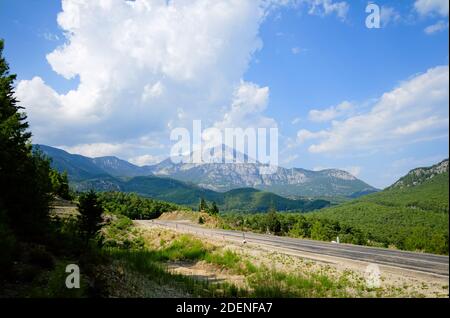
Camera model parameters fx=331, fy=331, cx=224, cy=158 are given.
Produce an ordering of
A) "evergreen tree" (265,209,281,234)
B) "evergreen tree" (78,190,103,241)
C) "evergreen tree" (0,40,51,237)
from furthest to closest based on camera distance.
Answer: "evergreen tree" (265,209,281,234), "evergreen tree" (78,190,103,241), "evergreen tree" (0,40,51,237)

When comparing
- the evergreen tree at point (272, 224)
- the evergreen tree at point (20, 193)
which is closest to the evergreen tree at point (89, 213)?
the evergreen tree at point (20, 193)

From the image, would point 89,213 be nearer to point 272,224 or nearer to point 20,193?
point 20,193

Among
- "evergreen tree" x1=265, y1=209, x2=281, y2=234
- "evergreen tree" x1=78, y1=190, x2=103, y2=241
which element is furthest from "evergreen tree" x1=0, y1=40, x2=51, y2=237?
"evergreen tree" x1=265, y1=209, x2=281, y2=234

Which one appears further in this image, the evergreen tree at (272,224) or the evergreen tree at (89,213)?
the evergreen tree at (272,224)

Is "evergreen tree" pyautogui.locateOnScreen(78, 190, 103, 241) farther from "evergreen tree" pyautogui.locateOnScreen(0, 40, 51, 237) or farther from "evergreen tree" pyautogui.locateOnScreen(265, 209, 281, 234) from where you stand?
"evergreen tree" pyautogui.locateOnScreen(265, 209, 281, 234)

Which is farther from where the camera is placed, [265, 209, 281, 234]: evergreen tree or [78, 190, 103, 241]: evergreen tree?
[265, 209, 281, 234]: evergreen tree

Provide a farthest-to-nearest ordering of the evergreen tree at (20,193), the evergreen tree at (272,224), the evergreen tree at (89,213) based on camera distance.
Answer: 1. the evergreen tree at (272,224)
2. the evergreen tree at (89,213)
3. the evergreen tree at (20,193)

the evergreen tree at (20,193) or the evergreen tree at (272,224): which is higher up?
the evergreen tree at (20,193)

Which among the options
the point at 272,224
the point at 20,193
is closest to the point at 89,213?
the point at 20,193

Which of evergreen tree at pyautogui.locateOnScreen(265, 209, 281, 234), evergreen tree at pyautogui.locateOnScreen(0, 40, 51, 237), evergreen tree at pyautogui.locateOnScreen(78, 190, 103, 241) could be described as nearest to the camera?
evergreen tree at pyautogui.locateOnScreen(0, 40, 51, 237)

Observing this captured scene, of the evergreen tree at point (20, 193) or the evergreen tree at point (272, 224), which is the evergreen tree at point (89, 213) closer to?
the evergreen tree at point (20, 193)

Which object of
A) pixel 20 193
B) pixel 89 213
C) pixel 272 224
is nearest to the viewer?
pixel 20 193
